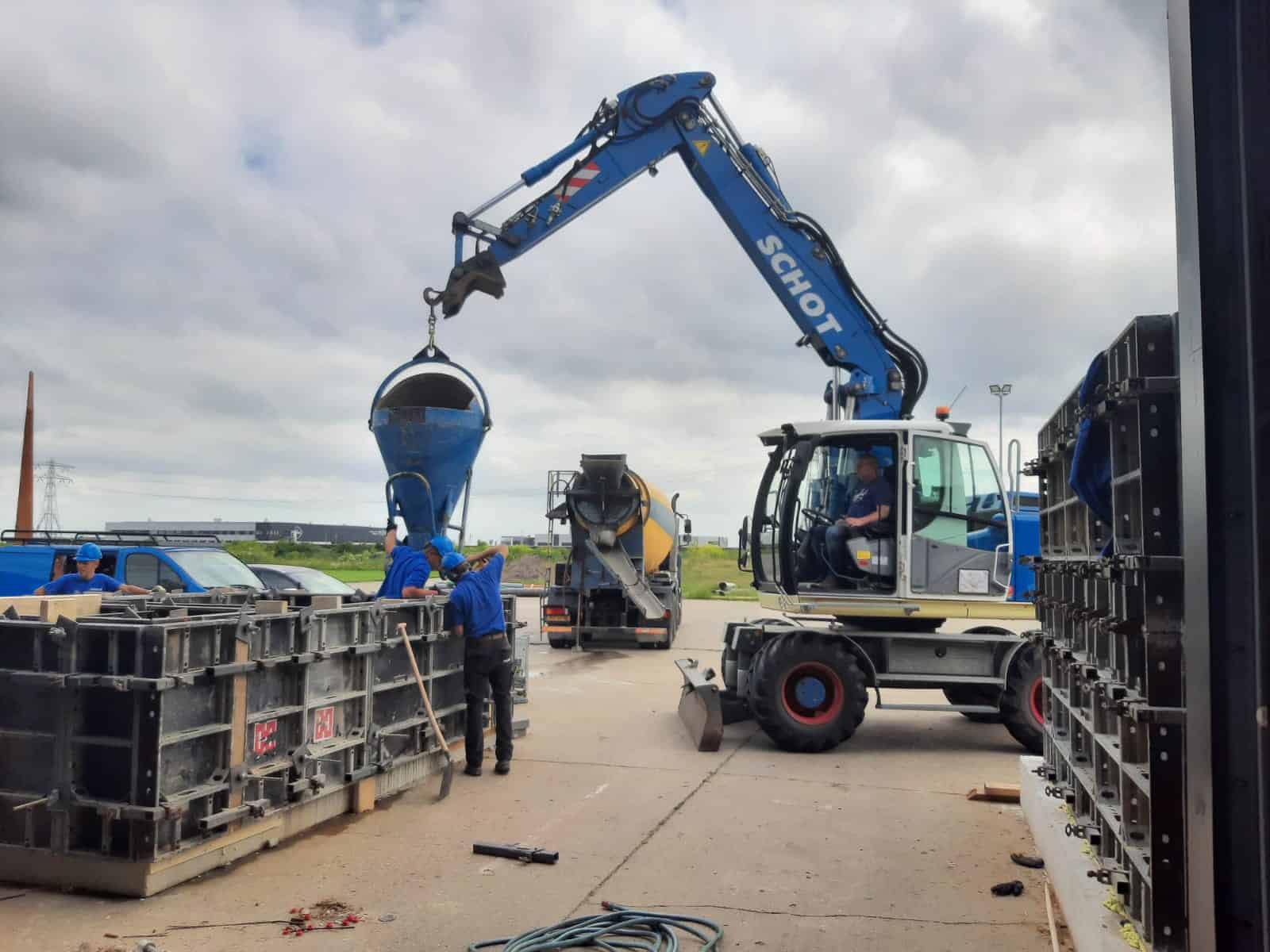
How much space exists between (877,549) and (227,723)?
6.32 meters

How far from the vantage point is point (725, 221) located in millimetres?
12203

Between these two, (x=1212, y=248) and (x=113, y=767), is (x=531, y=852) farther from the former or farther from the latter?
(x=1212, y=248)

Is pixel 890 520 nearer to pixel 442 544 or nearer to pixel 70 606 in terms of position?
pixel 442 544

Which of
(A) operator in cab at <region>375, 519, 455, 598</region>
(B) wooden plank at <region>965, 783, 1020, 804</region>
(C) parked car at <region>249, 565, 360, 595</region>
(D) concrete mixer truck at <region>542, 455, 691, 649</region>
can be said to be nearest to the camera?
(B) wooden plank at <region>965, 783, 1020, 804</region>

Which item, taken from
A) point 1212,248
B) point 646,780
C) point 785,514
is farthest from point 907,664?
point 1212,248

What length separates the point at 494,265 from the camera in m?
11.6

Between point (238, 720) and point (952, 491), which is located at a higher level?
point (952, 491)

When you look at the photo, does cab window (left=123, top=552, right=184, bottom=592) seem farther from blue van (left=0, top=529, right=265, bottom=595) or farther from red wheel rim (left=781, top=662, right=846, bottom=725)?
red wheel rim (left=781, top=662, right=846, bottom=725)

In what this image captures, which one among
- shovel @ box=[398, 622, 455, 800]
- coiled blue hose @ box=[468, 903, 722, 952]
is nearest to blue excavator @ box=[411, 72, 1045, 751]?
shovel @ box=[398, 622, 455, 800]

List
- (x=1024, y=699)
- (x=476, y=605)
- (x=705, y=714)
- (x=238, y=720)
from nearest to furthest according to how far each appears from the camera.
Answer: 1. (x=238, y=720)
2. (x=476, y=605)
3. (x=705, y=714)
4. (x=1024, y=699)

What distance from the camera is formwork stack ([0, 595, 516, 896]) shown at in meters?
5.31

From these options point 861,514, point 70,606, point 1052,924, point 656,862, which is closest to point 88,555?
point 70,606

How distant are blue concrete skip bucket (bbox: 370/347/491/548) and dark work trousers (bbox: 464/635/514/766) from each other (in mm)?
1487

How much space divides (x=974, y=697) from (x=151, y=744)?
904 cm
